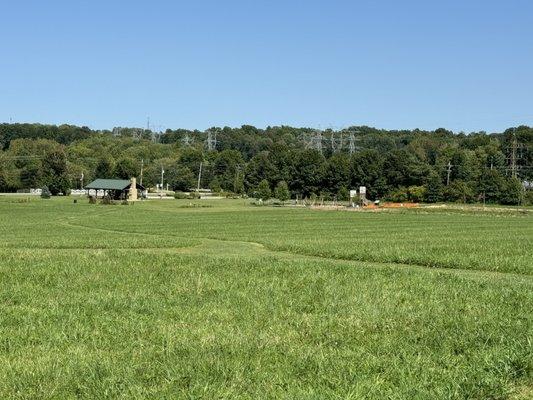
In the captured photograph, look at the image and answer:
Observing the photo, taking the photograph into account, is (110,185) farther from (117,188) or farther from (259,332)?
(259,332)

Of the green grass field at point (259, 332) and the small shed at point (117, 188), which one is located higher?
the small shed at point (117, 188)

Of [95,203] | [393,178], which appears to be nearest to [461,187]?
[393,178]

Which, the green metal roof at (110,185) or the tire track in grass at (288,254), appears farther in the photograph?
the green metal roof at (110,185)

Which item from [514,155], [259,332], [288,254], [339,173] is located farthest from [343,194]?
[259,332]

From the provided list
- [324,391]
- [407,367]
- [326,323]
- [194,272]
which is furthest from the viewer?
[194,272]

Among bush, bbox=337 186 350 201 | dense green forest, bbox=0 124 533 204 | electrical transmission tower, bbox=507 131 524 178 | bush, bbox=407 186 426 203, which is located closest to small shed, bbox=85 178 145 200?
dense green forest, bbox=0 124 533 204

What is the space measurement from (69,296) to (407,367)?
29.3 ft

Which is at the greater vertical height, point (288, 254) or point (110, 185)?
point (110, 185)

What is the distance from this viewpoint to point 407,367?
A: 9.74m

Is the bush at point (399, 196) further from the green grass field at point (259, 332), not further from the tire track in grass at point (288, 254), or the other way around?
the green grass field at point (259, 332)

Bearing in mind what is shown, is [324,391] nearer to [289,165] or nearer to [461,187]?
[461,187]

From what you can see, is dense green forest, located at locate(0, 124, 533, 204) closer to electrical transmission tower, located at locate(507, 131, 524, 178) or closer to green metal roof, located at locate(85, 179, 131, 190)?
electrical transmission tower, located at locate(507, 131, 524, 178)

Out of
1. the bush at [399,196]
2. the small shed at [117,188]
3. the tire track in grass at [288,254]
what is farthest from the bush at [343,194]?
the tire track in grass at [288,254]

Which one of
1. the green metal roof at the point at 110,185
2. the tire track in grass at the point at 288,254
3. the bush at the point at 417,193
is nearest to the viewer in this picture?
the tire track in grass at the point at 288,254
